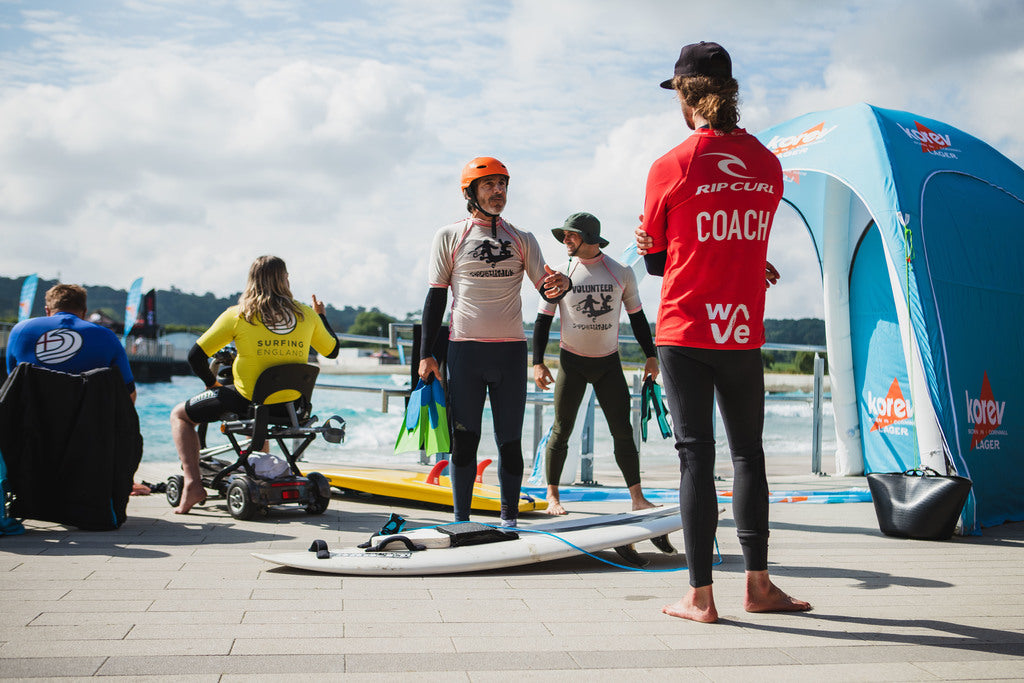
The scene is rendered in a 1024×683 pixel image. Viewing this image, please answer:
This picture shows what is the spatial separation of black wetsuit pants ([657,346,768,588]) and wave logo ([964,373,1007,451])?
3109 millimetres

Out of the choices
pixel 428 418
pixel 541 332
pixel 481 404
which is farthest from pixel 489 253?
pixel 541 332

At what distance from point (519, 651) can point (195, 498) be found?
326 cm

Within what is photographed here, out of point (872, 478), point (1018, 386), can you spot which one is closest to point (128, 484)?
point (872, 478)

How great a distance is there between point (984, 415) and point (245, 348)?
468cm

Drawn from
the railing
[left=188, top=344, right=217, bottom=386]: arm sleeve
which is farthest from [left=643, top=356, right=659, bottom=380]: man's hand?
[left=188, top=344, right=217, bottom=386]: arm sleeve

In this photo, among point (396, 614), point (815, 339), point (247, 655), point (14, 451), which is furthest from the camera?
point (815, 339)

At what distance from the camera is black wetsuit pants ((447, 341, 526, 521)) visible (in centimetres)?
427

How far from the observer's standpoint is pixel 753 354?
2986mm

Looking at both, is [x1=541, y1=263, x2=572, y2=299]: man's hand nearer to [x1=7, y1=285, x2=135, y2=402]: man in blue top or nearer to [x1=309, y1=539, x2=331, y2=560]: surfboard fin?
[x1=309, y1=539, x2=331, y2=560]: surfboard fin

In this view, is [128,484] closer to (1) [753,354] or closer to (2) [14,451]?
(2) [14,451]

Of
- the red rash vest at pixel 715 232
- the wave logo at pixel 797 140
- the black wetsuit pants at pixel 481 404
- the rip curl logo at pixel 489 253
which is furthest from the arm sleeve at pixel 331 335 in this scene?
the wave logo at pixel 797 140

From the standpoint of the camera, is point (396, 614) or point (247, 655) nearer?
point (247, 655)

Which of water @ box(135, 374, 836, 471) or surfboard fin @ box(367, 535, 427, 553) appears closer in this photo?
surfboard fin @ box(367, 535, 427, 553)

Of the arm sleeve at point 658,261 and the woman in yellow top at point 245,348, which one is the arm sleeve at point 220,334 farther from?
the arm sleeve at point 658,261
